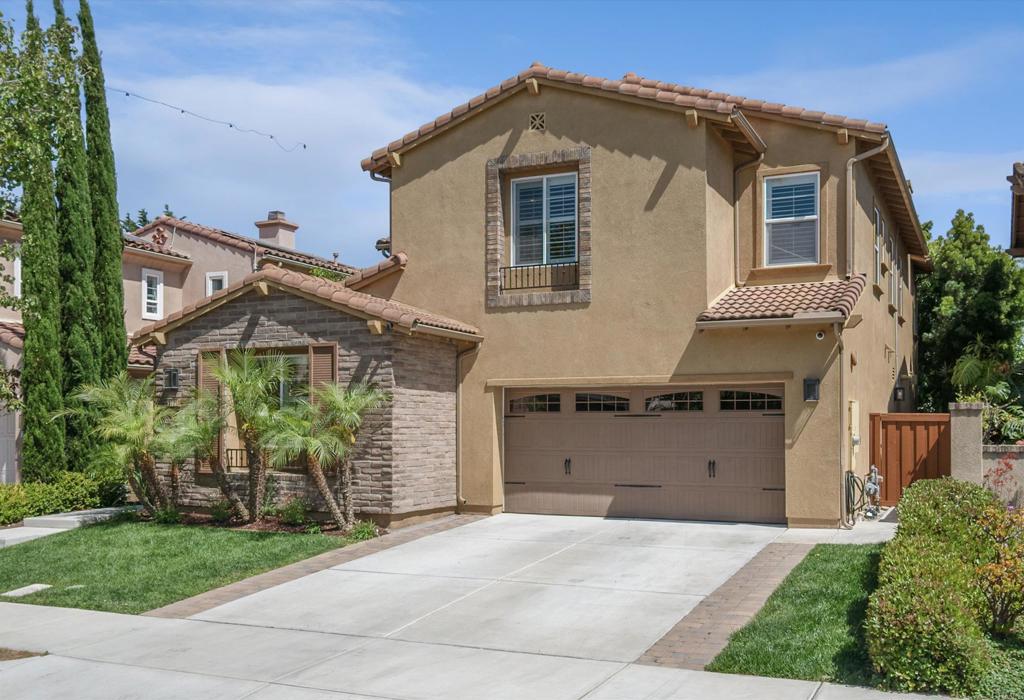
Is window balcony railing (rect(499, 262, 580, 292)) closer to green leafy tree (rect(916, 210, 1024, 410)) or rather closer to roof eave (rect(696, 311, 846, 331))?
roof eave (rect(696, 311, 846, 331))

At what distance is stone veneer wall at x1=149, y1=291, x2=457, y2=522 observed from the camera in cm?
1563

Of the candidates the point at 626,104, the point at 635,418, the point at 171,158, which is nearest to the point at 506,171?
the point at 626,104

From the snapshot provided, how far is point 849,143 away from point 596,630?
32.7 feet

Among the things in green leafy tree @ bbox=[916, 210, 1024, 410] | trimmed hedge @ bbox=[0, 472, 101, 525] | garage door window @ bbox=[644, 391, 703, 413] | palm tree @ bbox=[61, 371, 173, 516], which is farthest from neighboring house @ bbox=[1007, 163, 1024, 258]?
trimmed hedge @ bbox=[0, 472, 101, 525]

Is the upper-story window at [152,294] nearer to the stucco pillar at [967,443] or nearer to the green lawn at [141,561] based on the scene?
the green lawn at [141,561]

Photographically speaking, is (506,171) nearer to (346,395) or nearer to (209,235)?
(346,395)

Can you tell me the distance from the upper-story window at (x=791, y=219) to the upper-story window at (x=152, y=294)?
1991cm

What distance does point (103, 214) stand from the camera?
21.7 meters

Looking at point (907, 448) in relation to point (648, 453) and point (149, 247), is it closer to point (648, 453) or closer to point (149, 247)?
point (648, 453)

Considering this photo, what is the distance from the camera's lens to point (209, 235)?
105ft

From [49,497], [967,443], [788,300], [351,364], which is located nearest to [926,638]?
[788,300]

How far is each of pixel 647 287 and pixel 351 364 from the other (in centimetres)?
489

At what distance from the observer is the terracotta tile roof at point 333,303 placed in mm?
15539

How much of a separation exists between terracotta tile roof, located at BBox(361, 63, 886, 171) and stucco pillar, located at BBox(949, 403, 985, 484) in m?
4.58
